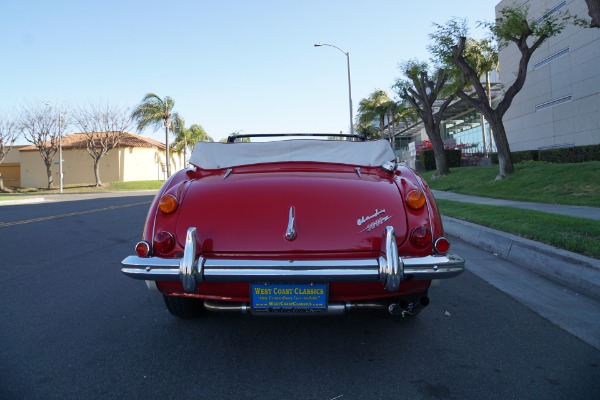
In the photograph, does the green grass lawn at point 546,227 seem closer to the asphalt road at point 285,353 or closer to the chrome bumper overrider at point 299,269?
the asphalt road at point 285,353

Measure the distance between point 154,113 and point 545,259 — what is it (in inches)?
1643

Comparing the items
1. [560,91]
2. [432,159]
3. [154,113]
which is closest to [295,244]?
→ [560,91]

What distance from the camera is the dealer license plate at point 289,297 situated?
2.68 m

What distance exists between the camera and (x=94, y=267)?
235 inches

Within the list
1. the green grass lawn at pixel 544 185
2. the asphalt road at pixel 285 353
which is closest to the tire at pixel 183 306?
the asphalt road at pixel 285 353

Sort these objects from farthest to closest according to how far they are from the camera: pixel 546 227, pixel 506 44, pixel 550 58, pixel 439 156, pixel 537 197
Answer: pixel 550 58
pixel 439 156
pixel 506 44
pixel 537 197
pixel 546 227

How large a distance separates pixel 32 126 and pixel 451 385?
150 ft

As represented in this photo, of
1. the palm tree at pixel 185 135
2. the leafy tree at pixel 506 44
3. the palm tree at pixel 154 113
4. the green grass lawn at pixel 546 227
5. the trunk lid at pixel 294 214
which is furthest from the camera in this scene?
the palm tree at pixel 185 135

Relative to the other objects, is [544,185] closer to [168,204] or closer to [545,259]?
[545,259]

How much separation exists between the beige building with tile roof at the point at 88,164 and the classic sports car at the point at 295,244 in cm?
4413

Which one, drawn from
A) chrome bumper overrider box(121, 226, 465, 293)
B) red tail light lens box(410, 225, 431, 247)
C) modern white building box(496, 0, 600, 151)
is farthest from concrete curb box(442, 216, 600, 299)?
modern white building box(496, 0, 600, 151)

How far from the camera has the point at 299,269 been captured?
8.53 ft

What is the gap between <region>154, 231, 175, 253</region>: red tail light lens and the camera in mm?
2910

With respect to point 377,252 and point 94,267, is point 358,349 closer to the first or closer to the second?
point 377,252
